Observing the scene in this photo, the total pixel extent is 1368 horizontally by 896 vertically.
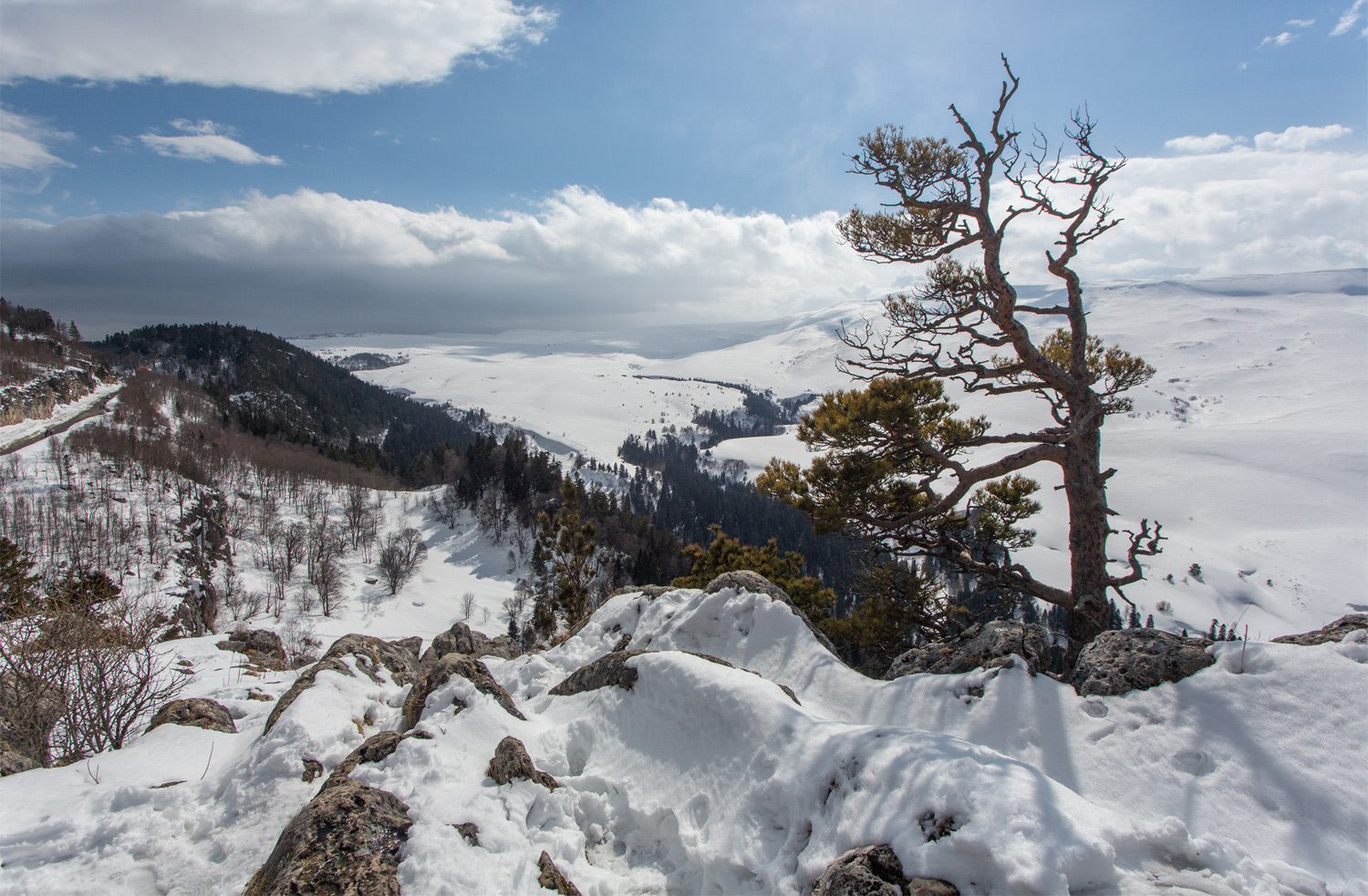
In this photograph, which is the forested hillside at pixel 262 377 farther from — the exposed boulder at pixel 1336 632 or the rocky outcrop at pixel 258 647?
the exposed boulder at pixel 1336 632

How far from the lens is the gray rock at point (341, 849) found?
13.7 feet

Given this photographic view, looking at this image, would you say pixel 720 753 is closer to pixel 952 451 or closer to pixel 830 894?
pixel 830 894

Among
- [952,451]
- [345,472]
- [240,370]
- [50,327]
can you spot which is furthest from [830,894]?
[240,370]

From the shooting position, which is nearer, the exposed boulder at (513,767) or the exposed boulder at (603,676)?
the exposed boulder at (513,767)

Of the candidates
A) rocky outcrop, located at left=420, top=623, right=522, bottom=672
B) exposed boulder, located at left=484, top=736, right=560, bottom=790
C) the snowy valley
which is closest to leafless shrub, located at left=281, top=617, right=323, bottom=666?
rocky outcrop, located at left=420, top=623, right=522, bottom=672

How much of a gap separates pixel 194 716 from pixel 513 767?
615 cm

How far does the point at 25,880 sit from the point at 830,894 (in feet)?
22.1

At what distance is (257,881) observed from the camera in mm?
4574

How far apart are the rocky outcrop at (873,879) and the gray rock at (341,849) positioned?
3.31 m

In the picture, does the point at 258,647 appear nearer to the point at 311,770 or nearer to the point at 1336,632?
the point at 311,770

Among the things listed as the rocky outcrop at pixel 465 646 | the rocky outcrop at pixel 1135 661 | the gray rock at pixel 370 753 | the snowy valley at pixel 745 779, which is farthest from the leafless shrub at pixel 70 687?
the rocky outcrop at pixel 1135 661

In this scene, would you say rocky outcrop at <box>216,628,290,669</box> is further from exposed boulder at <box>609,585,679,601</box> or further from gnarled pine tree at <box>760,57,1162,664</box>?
gnarled pine tree at <box>760,57,1162,664</box>

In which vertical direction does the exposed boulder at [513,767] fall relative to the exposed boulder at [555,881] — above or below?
above

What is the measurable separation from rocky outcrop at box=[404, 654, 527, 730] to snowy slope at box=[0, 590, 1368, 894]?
0.31 m
